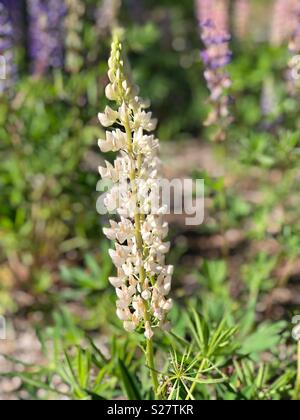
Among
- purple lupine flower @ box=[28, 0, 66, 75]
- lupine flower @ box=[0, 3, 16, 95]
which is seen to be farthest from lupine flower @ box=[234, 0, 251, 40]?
lupine flower @ box=[0, 3, 16, 95]

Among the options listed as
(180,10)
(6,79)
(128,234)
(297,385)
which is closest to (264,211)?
(297,385)

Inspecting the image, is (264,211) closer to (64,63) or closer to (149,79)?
(64,63)

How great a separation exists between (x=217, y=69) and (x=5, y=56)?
929 mm

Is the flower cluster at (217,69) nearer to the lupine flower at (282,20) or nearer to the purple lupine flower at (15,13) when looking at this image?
the lupine flower at (282,20)

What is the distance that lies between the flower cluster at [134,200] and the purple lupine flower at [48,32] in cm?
166

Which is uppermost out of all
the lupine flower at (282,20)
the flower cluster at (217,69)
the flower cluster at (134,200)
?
the lupine flower at (282,20)

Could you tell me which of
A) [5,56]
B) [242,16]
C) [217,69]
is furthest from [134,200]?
[242,16]

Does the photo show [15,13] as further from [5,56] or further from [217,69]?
[217,69]

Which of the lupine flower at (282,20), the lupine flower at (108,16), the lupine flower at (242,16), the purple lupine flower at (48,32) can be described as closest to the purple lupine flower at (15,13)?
the purple lupine flower at (48,32)

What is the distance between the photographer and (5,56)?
3010 mm

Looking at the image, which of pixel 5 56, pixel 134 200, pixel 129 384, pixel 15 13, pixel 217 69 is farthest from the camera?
pixel 15 13

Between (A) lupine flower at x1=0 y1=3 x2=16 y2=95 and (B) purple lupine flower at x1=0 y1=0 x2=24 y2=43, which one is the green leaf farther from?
(B) purple lupine flower at x1=0 y1=0 x2=24 y2=43

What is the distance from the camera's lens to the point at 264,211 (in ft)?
10.3

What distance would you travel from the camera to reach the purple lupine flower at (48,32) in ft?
A: 11.0
